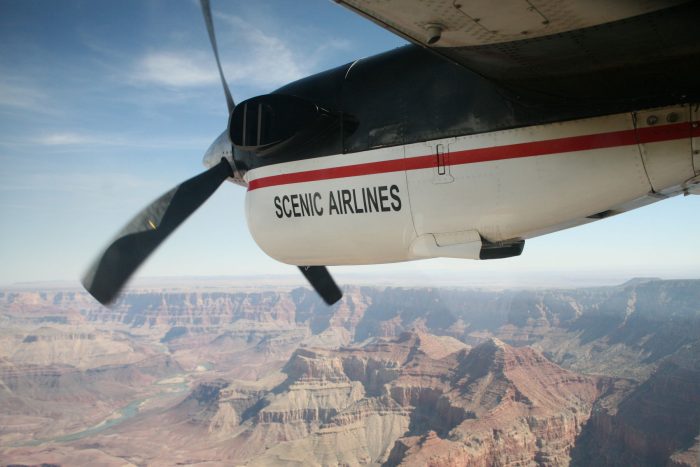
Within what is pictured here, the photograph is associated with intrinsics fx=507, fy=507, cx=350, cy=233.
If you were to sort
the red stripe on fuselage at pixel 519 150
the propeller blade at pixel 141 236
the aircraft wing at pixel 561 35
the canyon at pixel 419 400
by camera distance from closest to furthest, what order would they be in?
1. the aircraft wing at pixel 561 35
2. the red stripe on fuselage at pixel 519 150
3. the propeller blade at pixel 141 236
4. the canyon at pixel 419 400

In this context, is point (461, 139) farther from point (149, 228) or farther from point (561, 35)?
point (149, 228)

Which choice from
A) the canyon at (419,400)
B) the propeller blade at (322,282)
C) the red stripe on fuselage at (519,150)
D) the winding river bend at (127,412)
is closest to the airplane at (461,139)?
the red stripe on fuselage at (519,150)

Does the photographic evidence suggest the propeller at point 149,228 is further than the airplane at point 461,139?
Yes

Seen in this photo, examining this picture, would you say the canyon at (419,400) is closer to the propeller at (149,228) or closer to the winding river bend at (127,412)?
the winding river bend at (127,412)

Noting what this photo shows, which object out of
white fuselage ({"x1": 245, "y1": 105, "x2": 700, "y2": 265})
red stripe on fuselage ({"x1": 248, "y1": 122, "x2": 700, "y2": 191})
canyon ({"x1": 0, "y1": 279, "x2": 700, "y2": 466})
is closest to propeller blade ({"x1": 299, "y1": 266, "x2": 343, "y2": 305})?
white fuselage ({"x1": 245, "y1": 105, "x2": 700, "y2": 265})

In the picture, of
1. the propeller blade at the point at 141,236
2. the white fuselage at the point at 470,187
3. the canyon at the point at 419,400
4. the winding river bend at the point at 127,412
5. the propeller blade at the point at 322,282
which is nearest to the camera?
the white fuselage at the point at 470,187

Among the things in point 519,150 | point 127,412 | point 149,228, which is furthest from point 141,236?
point 127,412

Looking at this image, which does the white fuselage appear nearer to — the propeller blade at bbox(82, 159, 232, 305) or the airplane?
the airplane
